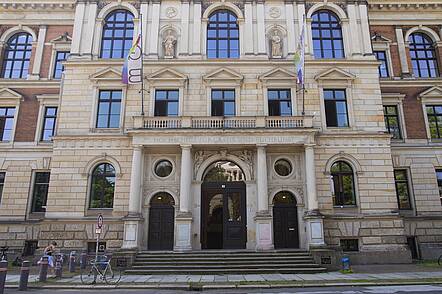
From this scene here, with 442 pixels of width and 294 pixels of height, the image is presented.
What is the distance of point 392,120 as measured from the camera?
2573cm

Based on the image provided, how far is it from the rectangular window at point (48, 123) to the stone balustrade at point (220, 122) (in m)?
8.16

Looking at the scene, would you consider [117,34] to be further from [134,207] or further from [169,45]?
[134,207]

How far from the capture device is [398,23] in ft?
90.8

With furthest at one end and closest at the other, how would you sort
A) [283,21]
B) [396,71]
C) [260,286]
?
[396,71] → [283,21] → [260,286]

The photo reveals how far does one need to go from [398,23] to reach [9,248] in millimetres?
33022


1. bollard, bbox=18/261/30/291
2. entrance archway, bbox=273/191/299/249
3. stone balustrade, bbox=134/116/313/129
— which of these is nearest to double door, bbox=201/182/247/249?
entrance archway, bbox=273/191/299/249

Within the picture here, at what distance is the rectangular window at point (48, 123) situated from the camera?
25.3m

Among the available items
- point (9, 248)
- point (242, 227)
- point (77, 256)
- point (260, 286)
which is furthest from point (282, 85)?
point (9, 248)

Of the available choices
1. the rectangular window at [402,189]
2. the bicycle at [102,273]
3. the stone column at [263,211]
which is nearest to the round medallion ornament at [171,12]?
the stone column at [263,211]

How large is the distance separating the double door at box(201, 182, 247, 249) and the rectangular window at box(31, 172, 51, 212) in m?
11.4

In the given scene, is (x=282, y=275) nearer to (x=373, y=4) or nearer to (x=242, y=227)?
(x=242, y=227)

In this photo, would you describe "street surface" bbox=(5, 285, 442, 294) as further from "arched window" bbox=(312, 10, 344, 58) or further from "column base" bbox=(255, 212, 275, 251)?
"arched window" bbox=(312, 10, 344, 58)

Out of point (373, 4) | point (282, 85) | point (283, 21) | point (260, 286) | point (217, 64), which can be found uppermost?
point (373, 4)

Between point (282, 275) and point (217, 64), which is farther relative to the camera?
point (217, 64)
